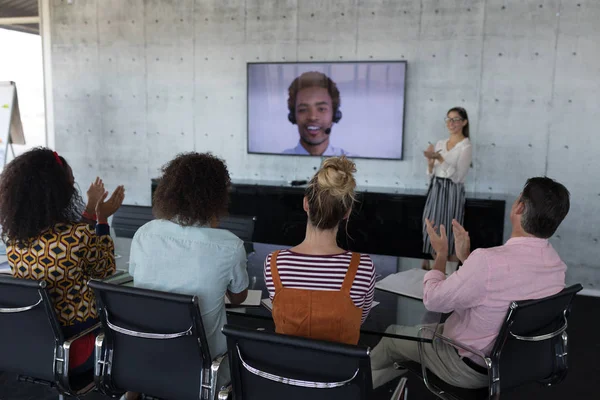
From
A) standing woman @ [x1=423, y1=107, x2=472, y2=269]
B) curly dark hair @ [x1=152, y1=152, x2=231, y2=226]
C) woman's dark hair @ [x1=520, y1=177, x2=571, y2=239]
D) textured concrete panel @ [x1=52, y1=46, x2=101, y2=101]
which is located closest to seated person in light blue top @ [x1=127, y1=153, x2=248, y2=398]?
curly dark hair @ [x1=152, y1=152, x2=231, y2=226]

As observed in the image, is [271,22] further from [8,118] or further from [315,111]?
[8,118]

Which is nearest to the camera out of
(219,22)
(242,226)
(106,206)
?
(106,206)

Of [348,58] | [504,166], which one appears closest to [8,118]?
[348,58]

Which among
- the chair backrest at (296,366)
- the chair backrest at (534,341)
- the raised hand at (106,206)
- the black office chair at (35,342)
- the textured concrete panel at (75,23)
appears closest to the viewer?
the chair backrest at (296,366)

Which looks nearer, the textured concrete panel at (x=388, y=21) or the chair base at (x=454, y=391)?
the chair base at (x=454, y=391)

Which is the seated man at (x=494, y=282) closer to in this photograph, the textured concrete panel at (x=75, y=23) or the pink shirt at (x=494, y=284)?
the pink shirt at (x=494, y=284)

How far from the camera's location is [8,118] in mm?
6301

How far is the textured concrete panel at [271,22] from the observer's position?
5.44 m

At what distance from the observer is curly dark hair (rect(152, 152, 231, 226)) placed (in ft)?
6.72

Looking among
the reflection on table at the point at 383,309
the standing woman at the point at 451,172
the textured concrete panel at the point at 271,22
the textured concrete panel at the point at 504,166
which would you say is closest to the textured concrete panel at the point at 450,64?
the standing woman at the point at 451,172

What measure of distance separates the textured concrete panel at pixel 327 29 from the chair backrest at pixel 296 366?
4226mm

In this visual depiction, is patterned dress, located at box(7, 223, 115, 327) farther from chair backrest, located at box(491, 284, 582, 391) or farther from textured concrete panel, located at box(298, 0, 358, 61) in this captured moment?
textured concrete panel, located at box(298, 0, 358, 61)

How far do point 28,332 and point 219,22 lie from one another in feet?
14.4

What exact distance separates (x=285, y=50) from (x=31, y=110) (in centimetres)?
339
